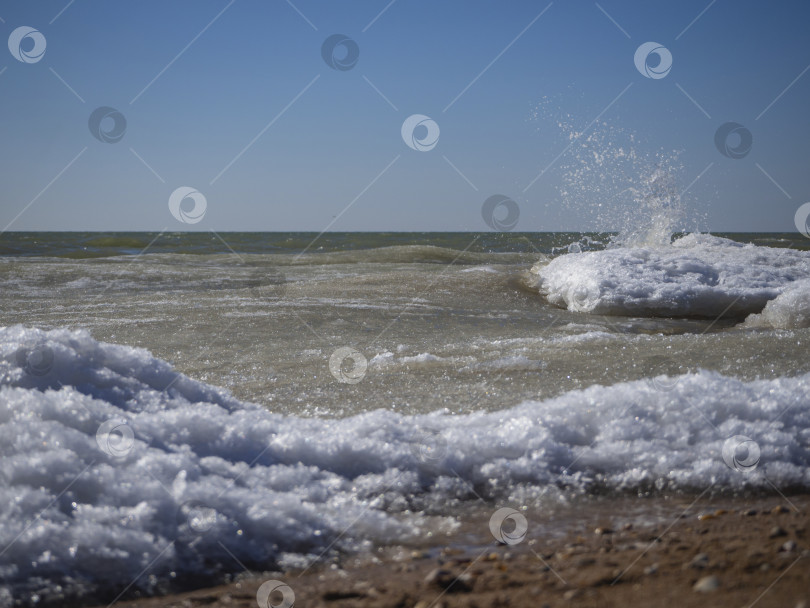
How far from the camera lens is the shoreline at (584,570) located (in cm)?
124

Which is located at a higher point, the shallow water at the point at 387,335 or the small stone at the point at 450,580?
the shallow water at the point at 387,335

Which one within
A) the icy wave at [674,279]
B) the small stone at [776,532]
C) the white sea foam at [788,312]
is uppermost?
the icy wave at [674,279]

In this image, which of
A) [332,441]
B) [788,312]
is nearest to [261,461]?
[332,441]

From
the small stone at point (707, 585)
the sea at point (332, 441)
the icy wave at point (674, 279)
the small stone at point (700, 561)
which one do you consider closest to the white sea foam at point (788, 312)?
the icy wave at point (674, 279)

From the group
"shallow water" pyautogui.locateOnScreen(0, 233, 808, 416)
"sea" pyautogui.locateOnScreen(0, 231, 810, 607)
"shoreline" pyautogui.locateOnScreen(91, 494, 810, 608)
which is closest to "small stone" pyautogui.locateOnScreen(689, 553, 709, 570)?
"shoreline" pyautogui.locateOnScreen(91, 494, 810, 608)

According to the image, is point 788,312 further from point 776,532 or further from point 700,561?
point 700,561

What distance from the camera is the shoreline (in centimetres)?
124

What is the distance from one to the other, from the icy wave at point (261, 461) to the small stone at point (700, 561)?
46 cm

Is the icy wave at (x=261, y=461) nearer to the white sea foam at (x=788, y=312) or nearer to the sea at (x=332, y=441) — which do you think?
the sea at (x=332, y=441)

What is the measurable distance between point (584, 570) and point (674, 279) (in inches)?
212

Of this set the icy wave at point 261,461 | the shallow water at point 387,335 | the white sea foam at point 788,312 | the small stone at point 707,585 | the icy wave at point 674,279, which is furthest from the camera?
the icy wave at point 674,279

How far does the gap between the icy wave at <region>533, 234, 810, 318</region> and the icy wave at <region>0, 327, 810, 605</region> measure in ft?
11.5

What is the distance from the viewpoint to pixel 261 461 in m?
1.85

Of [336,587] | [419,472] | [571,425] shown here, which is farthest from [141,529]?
[571,425]
